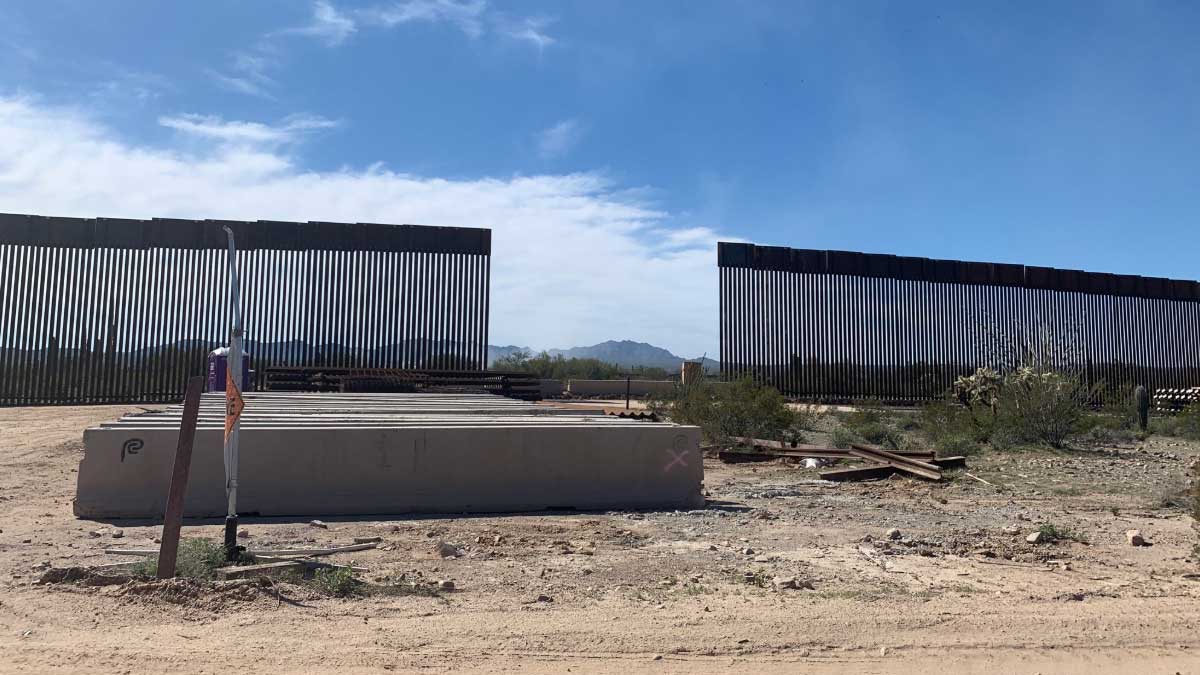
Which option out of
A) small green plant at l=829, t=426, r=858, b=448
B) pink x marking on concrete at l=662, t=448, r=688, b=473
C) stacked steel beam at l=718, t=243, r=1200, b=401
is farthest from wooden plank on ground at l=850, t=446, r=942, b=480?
stacked steel beam at l=718, t=243, r=1200, b=401

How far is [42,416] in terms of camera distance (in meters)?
21.2

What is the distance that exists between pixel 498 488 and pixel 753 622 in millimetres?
4516

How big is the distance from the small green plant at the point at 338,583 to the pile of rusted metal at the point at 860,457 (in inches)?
322

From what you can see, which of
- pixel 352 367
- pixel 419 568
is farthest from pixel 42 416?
pixel 419 568

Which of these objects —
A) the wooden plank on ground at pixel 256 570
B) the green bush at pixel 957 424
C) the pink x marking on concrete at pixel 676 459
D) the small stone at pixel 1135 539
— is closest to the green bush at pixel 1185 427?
the green bush at pixel 957 424

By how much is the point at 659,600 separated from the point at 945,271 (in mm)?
29436

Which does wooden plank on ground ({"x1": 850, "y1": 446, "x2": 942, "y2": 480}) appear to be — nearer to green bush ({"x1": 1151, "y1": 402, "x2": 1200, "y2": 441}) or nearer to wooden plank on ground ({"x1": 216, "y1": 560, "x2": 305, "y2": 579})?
wooden plank on ground ({"x1": 216, "y1": 560, "x2": 305, "y2": 579})

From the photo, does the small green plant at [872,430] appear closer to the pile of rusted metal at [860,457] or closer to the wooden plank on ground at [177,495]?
the pile of rusted metal at [860,457]

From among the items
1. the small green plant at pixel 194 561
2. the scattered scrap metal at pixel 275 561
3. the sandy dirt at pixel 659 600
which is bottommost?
the sandy dirt at pixel 659 600

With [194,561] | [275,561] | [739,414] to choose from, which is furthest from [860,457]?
[194,561]

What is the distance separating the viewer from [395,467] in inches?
363

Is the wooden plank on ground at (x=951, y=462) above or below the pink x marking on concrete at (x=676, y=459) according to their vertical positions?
below

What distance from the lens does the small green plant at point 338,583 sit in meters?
5.80

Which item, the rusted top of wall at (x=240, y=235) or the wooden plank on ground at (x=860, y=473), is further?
the rusted top of wall at (x=240, y=235)
